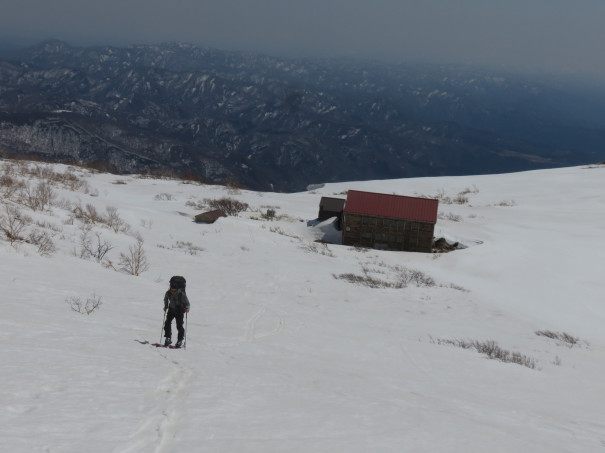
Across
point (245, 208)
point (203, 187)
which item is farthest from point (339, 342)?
point (203, 187)

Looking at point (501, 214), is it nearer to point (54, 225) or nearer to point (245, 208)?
point (245, 208)

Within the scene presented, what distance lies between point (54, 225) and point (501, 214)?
105ft

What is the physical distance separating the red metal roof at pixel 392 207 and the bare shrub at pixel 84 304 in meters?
21.6

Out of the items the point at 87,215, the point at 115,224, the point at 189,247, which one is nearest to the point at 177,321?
the point at 189,247

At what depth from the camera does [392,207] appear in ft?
98.1

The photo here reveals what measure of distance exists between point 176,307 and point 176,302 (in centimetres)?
10

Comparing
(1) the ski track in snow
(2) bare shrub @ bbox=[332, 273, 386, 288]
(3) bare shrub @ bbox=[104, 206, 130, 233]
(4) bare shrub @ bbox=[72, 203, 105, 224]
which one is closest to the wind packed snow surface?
(1) the ski track in snow

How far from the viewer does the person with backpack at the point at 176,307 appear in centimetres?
789

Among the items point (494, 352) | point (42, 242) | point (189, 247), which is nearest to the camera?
point (494, 352)

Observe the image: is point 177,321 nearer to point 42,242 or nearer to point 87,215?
point 42,242

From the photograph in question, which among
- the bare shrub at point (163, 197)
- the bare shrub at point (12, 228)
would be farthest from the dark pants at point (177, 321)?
the bare shrub at point (163, 197)

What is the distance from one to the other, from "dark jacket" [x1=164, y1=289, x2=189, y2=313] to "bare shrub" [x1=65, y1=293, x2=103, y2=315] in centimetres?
172

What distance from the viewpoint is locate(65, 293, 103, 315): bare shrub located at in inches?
338

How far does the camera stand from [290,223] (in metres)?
32.8
